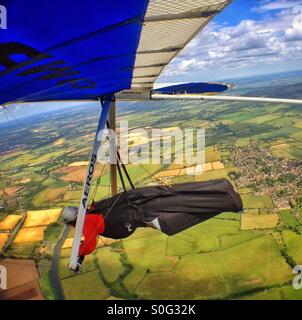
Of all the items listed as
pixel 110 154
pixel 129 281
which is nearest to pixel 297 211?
pixel 129 281

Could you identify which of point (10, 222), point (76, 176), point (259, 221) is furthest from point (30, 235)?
point (259, 221)

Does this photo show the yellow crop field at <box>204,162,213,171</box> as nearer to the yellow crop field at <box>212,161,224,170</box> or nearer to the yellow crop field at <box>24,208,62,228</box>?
the yellow crop field at <box>212,161,224,170</box>

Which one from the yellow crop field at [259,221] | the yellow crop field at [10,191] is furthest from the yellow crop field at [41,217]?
the yellow crop field at [259,221]

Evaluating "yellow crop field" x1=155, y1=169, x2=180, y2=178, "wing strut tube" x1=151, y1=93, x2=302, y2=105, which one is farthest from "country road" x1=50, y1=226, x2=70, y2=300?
"wing strut tube" x1=151, y1=93, x2=302, y2=105

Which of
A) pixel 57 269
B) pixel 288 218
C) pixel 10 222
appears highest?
pixel 288 218

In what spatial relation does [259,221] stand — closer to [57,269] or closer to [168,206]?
[57,269]

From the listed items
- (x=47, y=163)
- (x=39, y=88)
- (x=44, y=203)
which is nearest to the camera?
(x=39, y=88)

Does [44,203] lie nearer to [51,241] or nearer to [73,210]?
[51,241]
